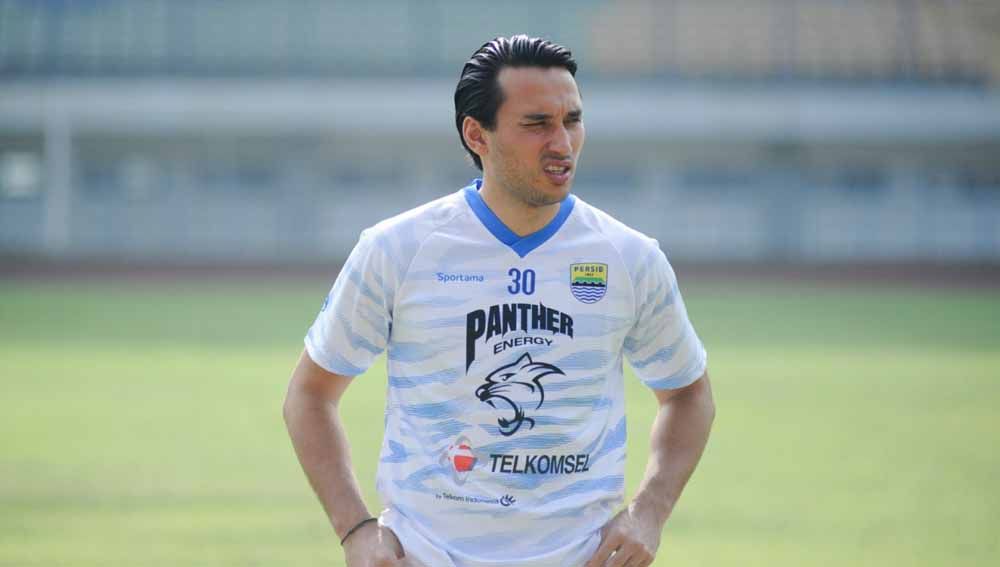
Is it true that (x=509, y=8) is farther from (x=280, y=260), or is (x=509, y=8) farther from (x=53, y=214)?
(x=53, y=214)

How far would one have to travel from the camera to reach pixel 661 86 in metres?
41.1

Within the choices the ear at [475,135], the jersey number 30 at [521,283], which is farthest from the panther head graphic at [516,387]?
the ear at [475,135]

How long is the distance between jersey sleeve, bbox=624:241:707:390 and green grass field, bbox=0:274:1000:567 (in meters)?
3.93

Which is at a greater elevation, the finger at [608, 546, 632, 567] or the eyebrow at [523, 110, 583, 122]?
the eyebrow at [523, 110, 583, 122]

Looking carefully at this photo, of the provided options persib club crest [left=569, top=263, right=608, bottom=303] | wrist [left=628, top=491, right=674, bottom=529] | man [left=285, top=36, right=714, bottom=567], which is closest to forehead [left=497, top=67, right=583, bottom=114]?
man [left=285, top=36, right=714, bottom=567]

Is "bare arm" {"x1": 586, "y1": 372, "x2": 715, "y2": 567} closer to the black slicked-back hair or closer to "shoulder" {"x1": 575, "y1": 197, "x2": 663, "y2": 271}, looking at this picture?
"shoulder" {"x1": 575, "y1": 197, "x2": 663, "y2": 271}

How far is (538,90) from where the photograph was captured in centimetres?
296

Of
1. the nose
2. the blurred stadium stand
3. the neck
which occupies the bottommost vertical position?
the blurred stadium stand

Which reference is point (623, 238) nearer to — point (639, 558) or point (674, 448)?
point (674, 448)

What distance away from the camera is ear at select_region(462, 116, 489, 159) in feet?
10.1

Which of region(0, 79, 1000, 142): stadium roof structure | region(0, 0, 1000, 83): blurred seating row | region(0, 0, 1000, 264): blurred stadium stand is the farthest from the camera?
region(0, 0, 1000, 83): blurred seating row

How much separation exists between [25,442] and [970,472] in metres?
6.59

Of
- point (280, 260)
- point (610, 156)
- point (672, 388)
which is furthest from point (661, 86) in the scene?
point (672, 388)

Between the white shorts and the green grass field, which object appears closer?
the white shorts
